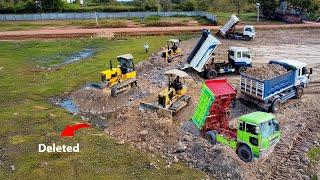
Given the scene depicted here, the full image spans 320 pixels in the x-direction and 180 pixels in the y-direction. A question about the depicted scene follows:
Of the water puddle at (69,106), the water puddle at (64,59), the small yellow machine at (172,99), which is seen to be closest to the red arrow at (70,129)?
the water puddle at (69,106)

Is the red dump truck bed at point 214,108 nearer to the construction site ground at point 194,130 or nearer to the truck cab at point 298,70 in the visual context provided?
the construction site ground at point 194,130

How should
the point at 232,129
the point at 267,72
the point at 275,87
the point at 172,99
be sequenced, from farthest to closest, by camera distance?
the point at 172,99, the point at 267,72, the point at 275,87, the point at 232,129

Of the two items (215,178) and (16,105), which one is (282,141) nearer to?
(215,178)

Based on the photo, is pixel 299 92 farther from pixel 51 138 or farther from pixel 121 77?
pixel 51 138

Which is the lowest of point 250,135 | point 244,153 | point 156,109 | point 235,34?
point 244,153

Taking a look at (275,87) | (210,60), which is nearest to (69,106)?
(210,60)

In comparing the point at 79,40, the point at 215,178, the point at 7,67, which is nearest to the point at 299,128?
the point at 215,178

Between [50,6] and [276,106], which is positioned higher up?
[50,6]
